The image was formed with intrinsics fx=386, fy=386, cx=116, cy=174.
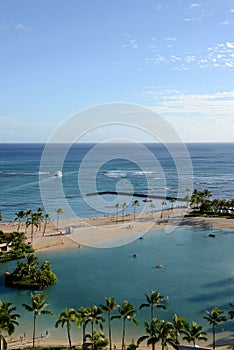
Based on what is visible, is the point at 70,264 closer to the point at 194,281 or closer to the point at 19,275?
the point at 19,275

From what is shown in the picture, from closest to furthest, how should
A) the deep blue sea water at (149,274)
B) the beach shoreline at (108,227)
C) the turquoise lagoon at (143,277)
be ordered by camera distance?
the turquoise lagoon at (143,277) < the deep blue sea water at (149,274) < the beach shoreline at (108,227)

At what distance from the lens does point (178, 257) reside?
189ft

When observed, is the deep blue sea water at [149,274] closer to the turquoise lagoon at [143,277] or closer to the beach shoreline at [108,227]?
the turquoise lagoon at [143,277]

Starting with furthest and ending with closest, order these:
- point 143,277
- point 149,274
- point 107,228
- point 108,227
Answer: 1. point 108,227
2. point 107,228
3. point 149,274
4. point 143,277

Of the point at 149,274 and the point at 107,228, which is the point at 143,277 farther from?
the point at 107,228

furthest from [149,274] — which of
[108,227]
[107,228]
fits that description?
[108,227]

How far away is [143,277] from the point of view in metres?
48.8

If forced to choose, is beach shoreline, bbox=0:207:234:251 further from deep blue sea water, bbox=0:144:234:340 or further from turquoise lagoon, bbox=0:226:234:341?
turquoise lagoon, bbox=0:226:234:341

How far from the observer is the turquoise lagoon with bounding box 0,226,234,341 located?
39.3 m

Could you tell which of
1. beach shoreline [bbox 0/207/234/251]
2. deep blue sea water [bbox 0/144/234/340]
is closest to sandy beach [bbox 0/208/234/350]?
beach shoreline [bbox 0/207/234/251]

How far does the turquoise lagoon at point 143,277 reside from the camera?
129ft

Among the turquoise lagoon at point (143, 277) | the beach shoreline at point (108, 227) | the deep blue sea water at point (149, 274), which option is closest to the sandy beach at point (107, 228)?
the beach shoreline at point (108, 227)

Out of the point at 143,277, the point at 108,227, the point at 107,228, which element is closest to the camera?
the point at 143,277

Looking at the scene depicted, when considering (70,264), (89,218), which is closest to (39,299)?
(70,264)
